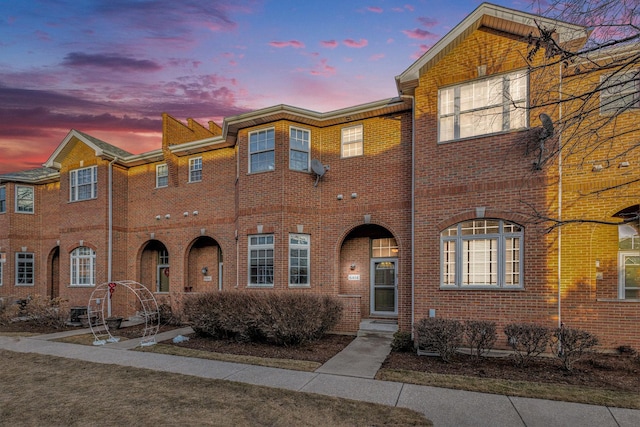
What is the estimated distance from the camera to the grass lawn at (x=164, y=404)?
5004 millimetres

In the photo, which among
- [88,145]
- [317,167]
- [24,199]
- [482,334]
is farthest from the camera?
[24,199]

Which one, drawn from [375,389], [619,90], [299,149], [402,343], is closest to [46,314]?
[299,149]

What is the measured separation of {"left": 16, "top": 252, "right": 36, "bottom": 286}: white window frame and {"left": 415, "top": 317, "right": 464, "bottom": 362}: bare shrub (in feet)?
68.1

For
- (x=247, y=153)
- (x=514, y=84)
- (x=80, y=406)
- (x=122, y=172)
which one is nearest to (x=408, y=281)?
(x=514, y=84)

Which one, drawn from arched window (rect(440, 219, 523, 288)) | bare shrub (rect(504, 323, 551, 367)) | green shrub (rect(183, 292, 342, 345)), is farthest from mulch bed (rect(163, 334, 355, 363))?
bare shrub (rect(504, 323, 551, 367))

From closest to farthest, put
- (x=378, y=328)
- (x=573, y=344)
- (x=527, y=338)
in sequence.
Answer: (x=573, y=344), (x=527, y=338), (x=378, y=328)

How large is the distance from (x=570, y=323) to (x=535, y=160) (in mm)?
3892

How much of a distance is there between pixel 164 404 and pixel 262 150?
8.54 metres

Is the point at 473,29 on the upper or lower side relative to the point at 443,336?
upper

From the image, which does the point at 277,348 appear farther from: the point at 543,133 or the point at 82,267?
the point at 82,267

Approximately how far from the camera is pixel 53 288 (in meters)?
18.9

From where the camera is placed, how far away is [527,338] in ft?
24.1

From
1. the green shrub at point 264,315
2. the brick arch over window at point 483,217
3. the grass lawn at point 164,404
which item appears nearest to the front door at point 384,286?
the green shrub at point 264,315

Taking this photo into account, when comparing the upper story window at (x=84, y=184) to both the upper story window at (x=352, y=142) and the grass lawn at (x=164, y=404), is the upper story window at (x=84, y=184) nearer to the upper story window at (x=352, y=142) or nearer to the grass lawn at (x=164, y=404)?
the grass lawn at (x=164, y=404)
